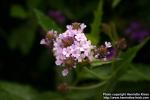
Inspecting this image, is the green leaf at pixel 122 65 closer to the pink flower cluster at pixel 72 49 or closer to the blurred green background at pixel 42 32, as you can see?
the pink flower cluster at pixel 72 49

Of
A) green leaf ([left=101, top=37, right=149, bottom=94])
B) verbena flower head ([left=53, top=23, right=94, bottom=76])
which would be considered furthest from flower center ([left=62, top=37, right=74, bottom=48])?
green leaf ([left=101, top=37, right=149, bottom=94])

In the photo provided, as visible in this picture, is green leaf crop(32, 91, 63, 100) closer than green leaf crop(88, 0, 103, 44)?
No

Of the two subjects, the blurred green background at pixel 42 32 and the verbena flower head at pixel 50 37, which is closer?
the verbena flower head at pixel 50 37

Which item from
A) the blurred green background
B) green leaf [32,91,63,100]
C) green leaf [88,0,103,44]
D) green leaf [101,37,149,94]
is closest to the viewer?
green leaf [101,37,149,94]

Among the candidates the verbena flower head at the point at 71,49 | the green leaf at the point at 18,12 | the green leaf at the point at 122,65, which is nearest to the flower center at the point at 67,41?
the verbena flower head at the point at 71,49

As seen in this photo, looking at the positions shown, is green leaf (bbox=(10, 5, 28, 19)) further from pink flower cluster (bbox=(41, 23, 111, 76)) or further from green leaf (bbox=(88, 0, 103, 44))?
pink flower cluster (bbox=(41, 23, 111, 76))

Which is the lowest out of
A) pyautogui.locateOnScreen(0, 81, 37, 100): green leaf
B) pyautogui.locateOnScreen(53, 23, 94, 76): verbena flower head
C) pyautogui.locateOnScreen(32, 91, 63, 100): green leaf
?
pyautogui.locateOnScreen(53, 23, 94, 76): verbena flower head

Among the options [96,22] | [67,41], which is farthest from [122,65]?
[67,41]
